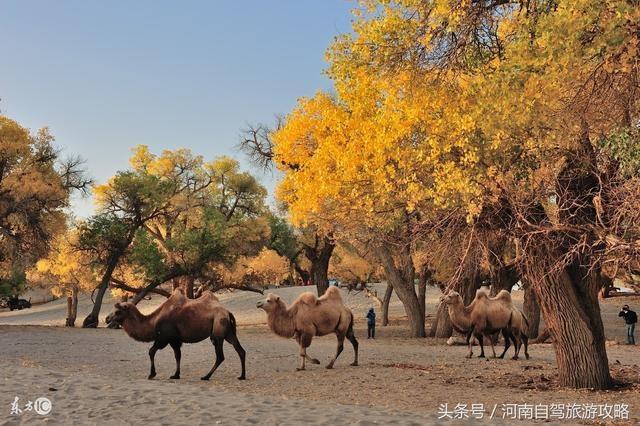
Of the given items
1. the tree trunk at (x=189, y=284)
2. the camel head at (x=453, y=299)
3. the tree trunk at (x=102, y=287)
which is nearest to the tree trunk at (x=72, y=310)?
the tree trunk at (x=102, y=287)

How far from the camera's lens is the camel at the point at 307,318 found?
14656 millimetres

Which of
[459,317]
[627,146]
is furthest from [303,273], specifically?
[627,146]

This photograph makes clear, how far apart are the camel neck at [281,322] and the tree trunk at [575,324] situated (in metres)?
6.05

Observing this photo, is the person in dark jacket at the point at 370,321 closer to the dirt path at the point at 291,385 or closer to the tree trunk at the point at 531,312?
the tree trunk at the point at 531,312

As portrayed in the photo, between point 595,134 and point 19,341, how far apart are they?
76.7 feet

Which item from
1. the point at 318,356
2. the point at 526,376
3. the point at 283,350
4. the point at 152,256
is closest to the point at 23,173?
the point at 152,256

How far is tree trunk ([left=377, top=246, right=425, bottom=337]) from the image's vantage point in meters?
28.0

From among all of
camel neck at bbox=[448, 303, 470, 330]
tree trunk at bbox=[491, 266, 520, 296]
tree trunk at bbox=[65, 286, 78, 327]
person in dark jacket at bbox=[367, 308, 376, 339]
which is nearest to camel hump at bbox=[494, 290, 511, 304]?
camel neck at bbox=[448, 303, 470, 330]

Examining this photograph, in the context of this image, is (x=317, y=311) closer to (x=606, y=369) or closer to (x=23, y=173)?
(x=606, y=369)

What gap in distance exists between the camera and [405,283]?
28875mm

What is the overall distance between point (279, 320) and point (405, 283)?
15.2 metres

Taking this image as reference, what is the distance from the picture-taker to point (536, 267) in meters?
12.4

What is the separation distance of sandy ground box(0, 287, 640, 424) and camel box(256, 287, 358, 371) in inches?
33.1

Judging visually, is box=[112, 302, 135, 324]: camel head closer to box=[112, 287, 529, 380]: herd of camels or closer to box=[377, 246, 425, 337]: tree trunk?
box=[112, 287, 529, 380]: herd of camels
